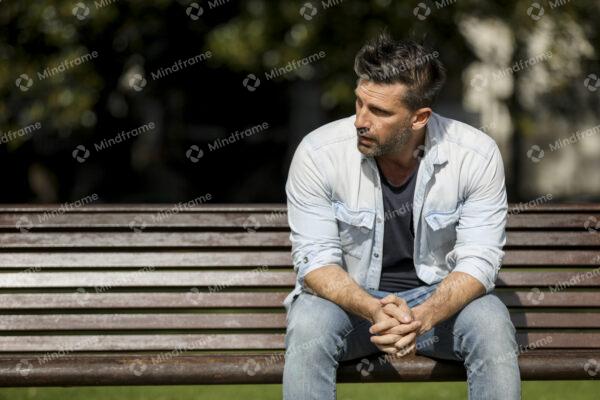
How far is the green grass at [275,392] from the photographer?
5.66 m

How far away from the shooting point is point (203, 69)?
1525 cm

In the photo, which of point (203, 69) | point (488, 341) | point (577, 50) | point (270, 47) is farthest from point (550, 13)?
point (488, 341)

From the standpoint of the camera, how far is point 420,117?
3.94 meters

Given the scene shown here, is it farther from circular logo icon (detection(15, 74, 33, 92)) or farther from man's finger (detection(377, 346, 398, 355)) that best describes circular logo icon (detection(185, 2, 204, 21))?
man's finger (detection(377, 346, 398, 355))

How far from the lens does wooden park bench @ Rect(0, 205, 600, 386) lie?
4.30m

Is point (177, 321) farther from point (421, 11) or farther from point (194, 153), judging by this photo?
point (194, 153)

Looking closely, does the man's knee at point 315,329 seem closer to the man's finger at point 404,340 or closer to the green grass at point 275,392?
the man's finger at point 404,340

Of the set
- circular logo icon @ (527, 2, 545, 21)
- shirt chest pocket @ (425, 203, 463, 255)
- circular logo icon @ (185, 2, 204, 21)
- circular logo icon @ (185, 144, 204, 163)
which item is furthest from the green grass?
circular logo icon @ (185, 144, 204, 163)

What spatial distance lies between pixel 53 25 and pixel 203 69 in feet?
12.6

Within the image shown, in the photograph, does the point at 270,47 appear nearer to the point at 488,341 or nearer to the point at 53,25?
the point at 53,25

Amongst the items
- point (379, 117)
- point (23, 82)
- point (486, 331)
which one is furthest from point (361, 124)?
point (23, 82)

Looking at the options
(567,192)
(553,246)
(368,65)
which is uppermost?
(368,65)

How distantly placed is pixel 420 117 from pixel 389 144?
17 cm

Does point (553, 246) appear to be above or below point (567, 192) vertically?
above
